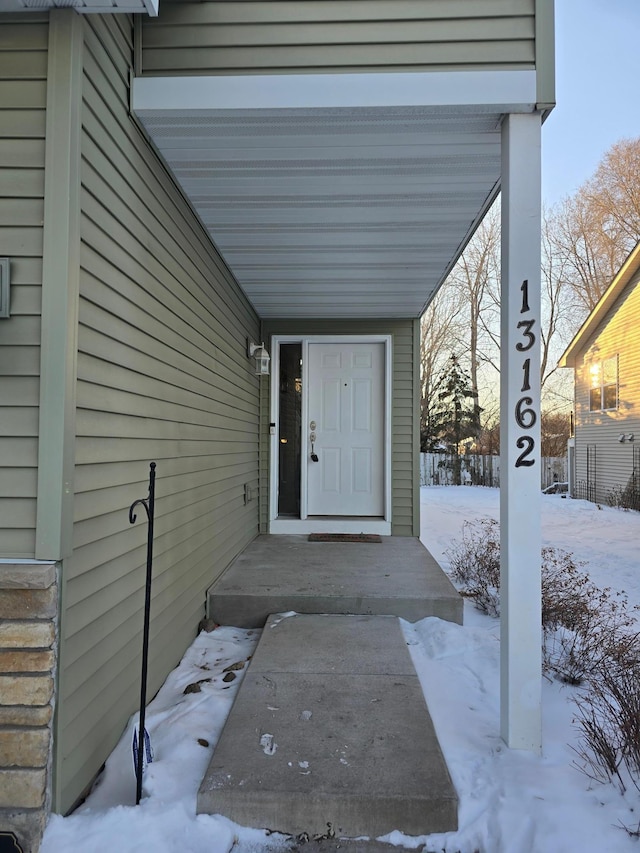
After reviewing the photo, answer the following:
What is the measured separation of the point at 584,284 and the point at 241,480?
690 inches

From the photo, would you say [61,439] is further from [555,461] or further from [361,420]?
[555,461]

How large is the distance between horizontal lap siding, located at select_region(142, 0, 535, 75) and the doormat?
154 inches

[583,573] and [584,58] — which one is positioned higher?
[584,58]

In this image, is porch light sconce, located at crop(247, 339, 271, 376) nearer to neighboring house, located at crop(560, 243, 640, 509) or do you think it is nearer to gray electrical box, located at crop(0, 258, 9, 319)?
gray electrical box, located at crop(0, 258, 9, 319)

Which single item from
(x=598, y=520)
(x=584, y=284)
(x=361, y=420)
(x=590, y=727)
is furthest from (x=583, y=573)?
(x=584, y=284)

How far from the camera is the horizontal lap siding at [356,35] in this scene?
2.16 meters

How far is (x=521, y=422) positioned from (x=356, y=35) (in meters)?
1.69

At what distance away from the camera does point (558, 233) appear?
18672 mm

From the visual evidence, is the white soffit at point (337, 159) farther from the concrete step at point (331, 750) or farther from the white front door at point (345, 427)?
the concrete step at point (331, 750)

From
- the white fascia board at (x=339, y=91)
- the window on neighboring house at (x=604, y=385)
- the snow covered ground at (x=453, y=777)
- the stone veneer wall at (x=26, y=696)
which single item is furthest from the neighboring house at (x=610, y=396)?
the stone veneer wall at (x=26, y=696)

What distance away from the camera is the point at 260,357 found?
5.16 m

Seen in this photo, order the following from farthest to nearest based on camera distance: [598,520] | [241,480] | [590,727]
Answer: [598,520] < [241,480] < [590,727]

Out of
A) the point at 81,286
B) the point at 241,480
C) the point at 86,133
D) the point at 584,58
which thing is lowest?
the point at 241,480

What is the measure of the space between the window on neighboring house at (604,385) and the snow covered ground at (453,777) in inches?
423
